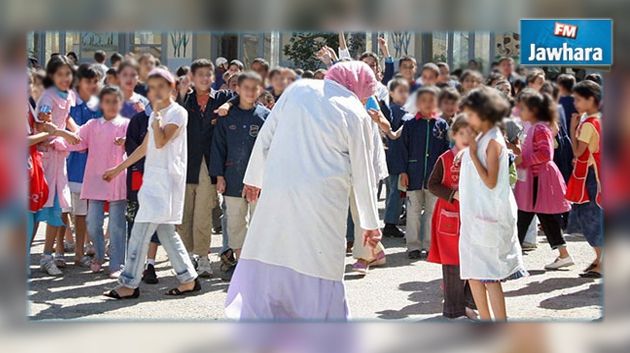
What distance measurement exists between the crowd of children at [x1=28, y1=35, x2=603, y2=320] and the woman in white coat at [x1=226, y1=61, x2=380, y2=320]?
64 cm

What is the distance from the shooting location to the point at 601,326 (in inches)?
241

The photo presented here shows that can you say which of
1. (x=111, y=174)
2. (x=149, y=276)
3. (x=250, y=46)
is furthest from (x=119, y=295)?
Result: (x=250, y=46)

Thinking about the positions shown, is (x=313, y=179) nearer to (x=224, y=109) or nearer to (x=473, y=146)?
(x=473, y=146)

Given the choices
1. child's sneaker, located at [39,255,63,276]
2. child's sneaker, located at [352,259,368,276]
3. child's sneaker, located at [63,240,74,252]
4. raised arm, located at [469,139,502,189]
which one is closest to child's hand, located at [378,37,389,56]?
raised arm, located at [469,139,502,189]

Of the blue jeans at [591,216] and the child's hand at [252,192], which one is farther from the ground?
the child's hand at [252,192]

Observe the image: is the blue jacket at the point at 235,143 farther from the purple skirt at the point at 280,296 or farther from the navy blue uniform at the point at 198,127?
the purple skirt at the point at 280,296

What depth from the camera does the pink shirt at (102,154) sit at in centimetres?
753

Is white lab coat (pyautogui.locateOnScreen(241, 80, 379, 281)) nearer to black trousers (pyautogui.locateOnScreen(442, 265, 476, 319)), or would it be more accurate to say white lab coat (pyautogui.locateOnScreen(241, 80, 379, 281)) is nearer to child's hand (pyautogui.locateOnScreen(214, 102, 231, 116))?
black trousers (pyautogui.locateOnScreen(442, 265, 476, 319))

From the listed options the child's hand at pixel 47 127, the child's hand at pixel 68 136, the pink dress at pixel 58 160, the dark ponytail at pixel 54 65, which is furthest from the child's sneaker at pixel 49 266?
the dark ponytail at pixel 54 65

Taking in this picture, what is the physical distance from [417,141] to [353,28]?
10.0ft

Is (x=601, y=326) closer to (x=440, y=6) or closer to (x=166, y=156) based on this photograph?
(x=440, y=6)

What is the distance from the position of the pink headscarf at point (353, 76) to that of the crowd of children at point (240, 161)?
1.57ft

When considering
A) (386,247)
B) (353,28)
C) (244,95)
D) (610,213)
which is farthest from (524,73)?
(386,247)

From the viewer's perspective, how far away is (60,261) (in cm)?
803
